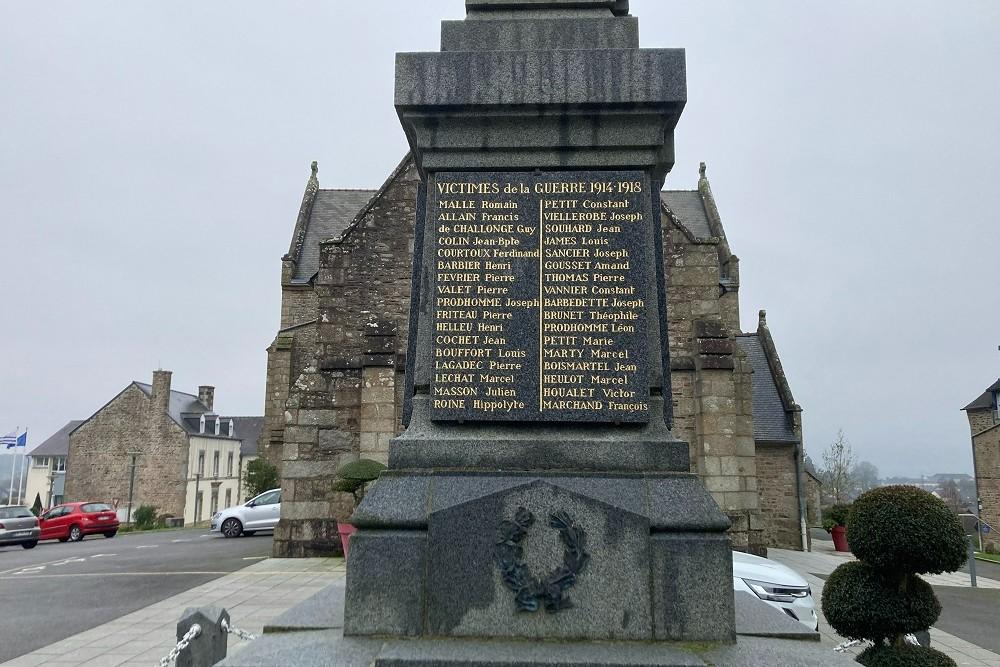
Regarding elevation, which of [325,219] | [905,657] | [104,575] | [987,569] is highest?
[325,219]

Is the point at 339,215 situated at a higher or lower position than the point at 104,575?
higher

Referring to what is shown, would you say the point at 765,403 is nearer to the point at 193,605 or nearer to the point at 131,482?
the point at 193,605

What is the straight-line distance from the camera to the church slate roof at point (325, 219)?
998 inches

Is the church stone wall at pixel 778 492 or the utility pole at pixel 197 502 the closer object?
the church stone wall at pixel 778 492

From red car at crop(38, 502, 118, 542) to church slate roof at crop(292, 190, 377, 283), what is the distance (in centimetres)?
1222

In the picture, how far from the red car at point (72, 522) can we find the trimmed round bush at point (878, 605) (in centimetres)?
2861

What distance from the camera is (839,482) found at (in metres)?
47.8

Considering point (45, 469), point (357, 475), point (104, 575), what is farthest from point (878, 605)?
point (45, 469)

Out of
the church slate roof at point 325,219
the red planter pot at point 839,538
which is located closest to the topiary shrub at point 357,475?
the church slate roof at point 325,219

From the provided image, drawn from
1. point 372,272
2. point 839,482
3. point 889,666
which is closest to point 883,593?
point 889,666

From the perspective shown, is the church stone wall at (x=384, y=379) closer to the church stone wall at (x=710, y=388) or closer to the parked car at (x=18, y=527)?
the church stone wall at (x=710, y=388)

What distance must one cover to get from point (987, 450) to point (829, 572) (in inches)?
871

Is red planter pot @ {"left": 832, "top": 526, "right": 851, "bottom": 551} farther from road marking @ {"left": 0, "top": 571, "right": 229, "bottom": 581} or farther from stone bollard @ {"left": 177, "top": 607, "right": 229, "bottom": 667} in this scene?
stone bollard @ {"left": 177, "top": 607, "right": 229, "bottom": 667}

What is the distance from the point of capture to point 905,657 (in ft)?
15.4
